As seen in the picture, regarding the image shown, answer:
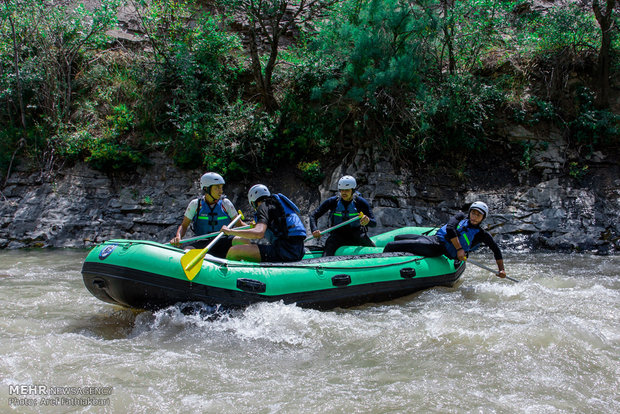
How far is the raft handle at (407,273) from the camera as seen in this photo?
5113 mm

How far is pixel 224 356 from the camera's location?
3.47m

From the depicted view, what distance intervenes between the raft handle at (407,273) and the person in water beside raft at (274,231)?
1.15 meters

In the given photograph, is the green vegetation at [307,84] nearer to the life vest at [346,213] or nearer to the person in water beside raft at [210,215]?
the life vest at [346,213]

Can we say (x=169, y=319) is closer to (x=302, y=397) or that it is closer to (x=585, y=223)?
(x=302, y=397)

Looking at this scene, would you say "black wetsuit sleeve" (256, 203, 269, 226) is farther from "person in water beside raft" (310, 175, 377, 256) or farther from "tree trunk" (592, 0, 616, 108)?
"tree trunk" (592, 0, 616, 108)

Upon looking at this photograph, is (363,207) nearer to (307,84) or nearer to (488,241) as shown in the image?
(488,241)

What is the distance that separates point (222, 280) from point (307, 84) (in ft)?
22.2

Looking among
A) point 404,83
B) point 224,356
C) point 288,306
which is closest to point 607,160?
point 404,83

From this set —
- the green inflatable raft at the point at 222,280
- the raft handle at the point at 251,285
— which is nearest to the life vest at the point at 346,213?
the green inflatable raft at the point at 222,280

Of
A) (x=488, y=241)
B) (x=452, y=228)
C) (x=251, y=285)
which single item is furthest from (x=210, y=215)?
(x=488, y=241)

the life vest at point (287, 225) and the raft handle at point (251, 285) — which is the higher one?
the life vest at point (287, 225)

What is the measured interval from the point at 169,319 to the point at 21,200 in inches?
290

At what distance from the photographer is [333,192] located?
8992 mm

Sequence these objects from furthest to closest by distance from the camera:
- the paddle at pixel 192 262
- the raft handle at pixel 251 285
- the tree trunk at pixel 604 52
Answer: the tree trunk at pixel 604 52
the raft handle at pixel 251 285
the paddle at pixel 192 262
